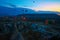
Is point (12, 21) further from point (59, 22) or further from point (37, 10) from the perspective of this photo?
point (59, 22)

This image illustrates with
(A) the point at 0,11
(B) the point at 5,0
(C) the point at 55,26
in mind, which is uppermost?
(B) the point at 5,0

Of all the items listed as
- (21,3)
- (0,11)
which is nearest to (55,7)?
(21,3)

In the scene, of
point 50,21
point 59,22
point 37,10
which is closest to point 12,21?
point 37,10

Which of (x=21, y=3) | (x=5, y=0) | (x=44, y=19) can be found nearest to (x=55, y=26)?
(x=44, y=19)

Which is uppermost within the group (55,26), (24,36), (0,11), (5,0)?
(5,0)

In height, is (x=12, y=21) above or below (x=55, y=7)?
below

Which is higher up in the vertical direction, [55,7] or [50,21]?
[55,7]

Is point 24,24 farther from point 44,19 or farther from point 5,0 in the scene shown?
point 5,0
